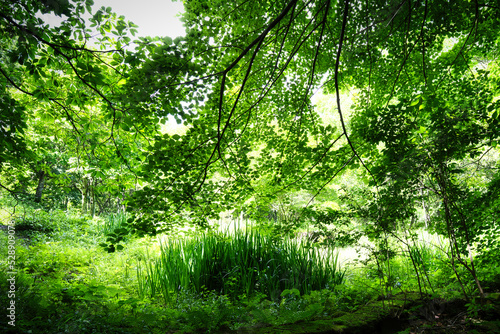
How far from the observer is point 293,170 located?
3.12 meters

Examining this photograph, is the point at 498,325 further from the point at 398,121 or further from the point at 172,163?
the point at 172,163

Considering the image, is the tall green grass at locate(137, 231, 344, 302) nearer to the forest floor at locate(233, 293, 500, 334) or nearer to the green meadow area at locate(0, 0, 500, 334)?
the green meadow area at locate(0, 0, 500, 334)

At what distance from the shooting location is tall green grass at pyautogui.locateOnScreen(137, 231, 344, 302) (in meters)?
3.75

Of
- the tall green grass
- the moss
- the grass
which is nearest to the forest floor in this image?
the moss

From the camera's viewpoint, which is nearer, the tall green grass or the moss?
the moss

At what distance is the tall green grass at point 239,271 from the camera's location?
375cm

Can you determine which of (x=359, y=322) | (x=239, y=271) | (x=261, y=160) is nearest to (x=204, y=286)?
(x=239, y=271)

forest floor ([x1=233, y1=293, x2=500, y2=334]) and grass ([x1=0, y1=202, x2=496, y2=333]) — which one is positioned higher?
grass ([x1=0, y1=202, x2=496, y2=333])

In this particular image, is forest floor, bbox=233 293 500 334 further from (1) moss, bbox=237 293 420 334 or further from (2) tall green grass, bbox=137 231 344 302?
(2) tall green grass, bbox=137 231 344 302

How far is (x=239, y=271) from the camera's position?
13.2 ft

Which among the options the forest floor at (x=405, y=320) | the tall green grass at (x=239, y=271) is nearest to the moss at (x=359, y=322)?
the forest floor at (x=405, y=320)

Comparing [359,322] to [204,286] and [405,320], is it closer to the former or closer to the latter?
[405,320]

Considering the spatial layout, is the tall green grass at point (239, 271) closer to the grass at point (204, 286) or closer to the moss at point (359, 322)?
the grass at point (204, 286)

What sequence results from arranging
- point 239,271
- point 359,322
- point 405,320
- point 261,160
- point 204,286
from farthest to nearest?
point 239,271 → point 204,286 → point 261,160 → point 405,320 → point 359,322
